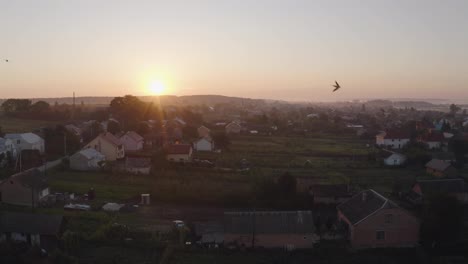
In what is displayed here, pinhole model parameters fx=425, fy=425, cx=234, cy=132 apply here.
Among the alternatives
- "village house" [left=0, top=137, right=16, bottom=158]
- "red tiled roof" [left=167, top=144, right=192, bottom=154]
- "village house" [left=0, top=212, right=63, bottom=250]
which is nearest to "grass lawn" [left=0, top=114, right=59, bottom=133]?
"village house" [left=0, top=137, right=16, bottom=158]

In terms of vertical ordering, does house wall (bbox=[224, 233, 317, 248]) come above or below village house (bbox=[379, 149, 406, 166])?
below

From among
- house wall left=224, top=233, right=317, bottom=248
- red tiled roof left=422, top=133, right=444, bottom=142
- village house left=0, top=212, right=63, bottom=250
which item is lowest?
house wall left=224, top=233, right=317, bottom=248

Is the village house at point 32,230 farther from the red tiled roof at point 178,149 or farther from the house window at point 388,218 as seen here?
the red tiled roof at point 178,149

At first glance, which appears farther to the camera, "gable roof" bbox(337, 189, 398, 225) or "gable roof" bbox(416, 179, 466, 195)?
"gable roof" bbox(416, 179, 466, 195)

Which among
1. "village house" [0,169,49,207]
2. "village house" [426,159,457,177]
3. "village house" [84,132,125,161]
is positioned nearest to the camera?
"village house" [0,169,49,207]

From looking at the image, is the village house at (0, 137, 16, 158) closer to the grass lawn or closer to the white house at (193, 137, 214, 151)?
the white house at (193, 137, 214, 151)

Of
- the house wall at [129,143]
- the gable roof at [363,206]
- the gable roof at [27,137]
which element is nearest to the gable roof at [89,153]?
the gable roof at [27,137]

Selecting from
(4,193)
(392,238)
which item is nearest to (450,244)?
(392,238)
